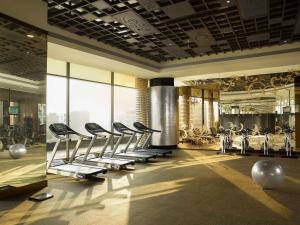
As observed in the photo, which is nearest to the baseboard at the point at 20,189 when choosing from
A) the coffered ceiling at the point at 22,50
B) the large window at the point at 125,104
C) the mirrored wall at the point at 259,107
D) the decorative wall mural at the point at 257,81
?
the coffered ceiling at the point at 22,50

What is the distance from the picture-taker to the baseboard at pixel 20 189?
4378mm

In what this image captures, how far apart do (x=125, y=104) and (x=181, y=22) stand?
5662 mm

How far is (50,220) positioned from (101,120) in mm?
6926

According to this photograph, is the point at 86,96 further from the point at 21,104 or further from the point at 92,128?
the point at 21,104

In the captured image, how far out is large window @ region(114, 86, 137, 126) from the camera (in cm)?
1088

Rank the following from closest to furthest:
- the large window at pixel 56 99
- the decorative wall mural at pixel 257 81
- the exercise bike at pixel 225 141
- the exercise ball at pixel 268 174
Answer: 1. the exercise ball at pixel 268 174
2. the large window at pixel 56 99
3. the decorative wall mural at pixel 257 81
4. the exercise bike at pixel 225 141

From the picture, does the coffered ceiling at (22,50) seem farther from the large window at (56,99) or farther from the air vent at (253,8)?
the air vent at (253,8)

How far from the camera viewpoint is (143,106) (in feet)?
39.6

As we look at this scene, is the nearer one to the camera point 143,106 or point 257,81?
point 257,81

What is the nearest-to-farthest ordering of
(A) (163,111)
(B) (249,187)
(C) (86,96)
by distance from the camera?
(B) (249,187) < (C) (86,96) < (A) (163,111)

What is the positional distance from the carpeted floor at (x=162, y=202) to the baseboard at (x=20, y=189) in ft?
0.66

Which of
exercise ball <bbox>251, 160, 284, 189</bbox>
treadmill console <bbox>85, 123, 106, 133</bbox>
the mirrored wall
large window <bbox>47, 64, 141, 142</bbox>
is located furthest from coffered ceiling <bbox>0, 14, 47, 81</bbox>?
the mirrored wall

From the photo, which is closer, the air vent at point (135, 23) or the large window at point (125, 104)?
the air vent at point (135, 23)

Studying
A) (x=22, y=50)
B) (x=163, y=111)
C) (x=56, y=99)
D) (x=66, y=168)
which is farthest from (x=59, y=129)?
(x=163, y=111)
